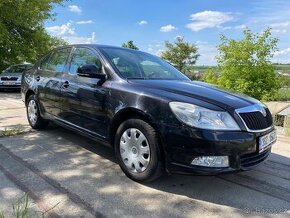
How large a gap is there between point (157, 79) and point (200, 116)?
1241 millimetres

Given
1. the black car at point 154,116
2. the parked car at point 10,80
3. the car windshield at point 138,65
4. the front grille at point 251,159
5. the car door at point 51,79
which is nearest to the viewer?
the black car at point 154,116

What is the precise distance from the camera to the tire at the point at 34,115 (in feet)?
20.6

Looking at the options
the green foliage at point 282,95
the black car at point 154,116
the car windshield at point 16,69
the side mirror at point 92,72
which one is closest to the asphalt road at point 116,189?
the black car at point 154,116

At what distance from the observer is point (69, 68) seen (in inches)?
207

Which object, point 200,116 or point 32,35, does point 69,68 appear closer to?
point 200,116

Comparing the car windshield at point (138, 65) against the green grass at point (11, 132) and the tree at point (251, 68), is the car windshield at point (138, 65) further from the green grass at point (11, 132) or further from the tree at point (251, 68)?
the tree at point (251, 68)

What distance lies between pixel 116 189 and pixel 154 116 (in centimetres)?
91

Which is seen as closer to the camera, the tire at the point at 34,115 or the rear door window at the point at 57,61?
the rear door window at the point at 57,61

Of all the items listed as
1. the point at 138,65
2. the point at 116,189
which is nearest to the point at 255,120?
the point at 116,189

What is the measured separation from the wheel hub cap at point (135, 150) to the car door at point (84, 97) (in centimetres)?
44

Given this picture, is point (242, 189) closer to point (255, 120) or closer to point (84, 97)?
point (255, 120)

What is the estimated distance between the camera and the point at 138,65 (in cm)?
480

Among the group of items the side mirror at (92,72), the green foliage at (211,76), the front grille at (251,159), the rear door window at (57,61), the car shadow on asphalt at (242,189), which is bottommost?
the car shadow on asphalt at (242,189)

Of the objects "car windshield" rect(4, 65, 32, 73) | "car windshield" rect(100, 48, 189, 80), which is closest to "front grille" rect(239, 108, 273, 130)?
"car windshield" rect(100, 48, 189, 80)
